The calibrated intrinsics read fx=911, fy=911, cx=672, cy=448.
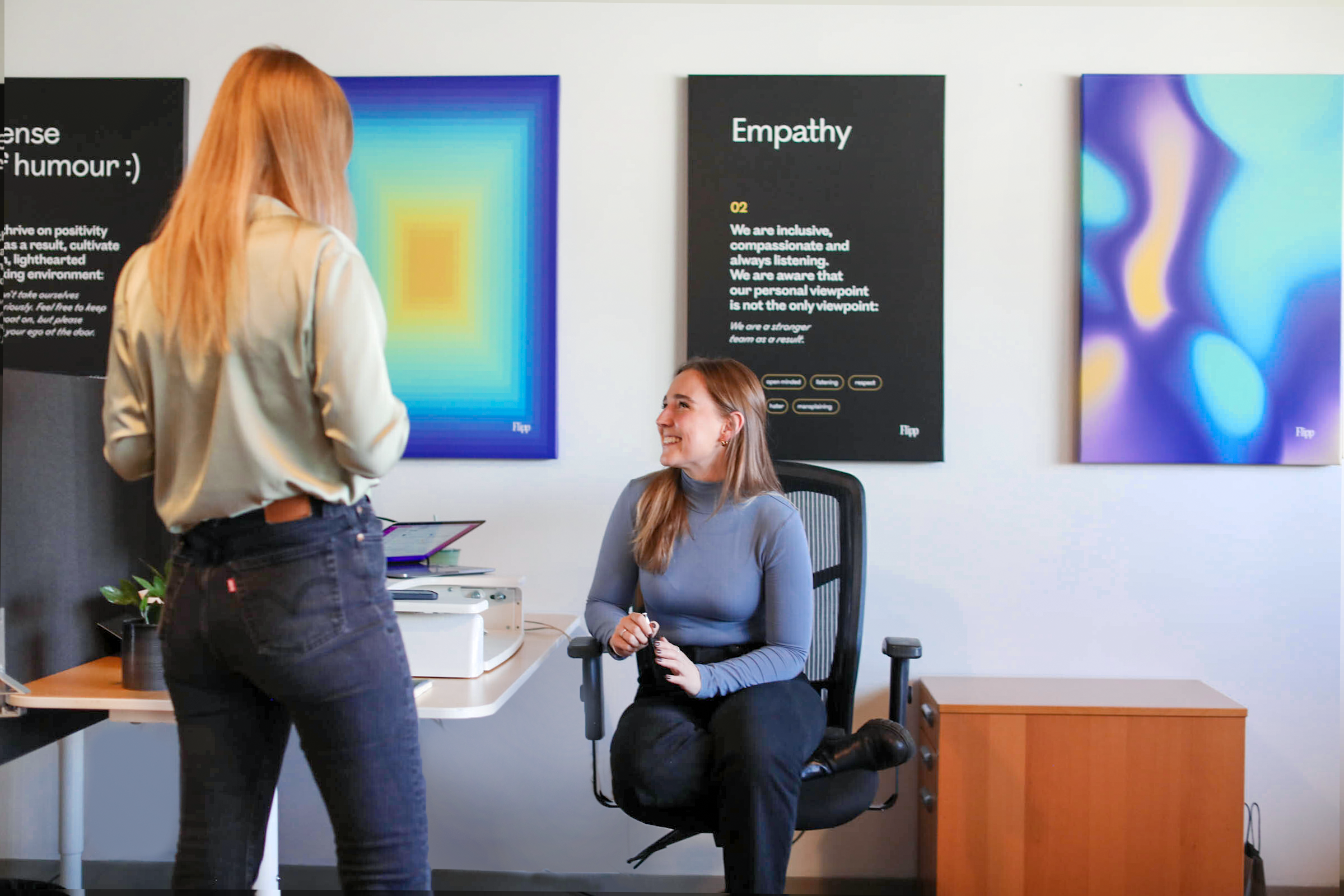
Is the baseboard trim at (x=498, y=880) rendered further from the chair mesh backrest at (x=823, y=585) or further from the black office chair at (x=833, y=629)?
the chair mesh backrest at (x=823, y=585)

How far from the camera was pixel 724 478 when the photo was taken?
6.49ft

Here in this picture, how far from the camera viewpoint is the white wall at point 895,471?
243 cm

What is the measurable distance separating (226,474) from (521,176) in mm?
1638

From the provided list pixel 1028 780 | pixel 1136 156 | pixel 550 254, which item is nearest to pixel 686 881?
pixel 1028 780

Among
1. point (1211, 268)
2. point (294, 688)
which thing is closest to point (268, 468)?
point (294, 688)

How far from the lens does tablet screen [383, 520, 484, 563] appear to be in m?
1.86

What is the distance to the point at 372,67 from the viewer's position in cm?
251

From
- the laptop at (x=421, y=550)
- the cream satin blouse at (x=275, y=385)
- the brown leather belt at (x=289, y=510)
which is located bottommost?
the laptop at (x=421, y=550)

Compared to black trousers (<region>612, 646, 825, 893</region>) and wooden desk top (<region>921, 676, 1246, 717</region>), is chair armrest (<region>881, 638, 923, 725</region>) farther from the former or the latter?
wooden desk top (<region>921, 676, 1246, 717</region>)

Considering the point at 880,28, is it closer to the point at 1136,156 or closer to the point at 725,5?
the point at 725,5

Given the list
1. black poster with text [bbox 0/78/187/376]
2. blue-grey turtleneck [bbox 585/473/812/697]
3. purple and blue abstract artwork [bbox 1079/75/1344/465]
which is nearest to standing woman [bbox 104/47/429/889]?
blue-grey turtleneck [bbox 585/473/812/697]

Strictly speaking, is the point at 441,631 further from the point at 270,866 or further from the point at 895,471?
the point at 895,471

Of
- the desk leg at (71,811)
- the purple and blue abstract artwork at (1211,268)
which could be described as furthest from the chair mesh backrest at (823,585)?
the desk leg at (71,811)

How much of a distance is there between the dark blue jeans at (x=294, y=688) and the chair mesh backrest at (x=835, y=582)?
42.0 inches
